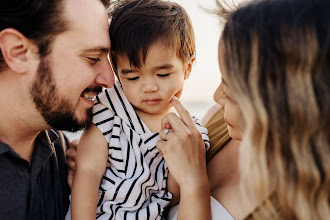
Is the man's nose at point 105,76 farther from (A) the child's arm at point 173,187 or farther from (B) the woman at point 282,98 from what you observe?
(B) the woman at point 282,98

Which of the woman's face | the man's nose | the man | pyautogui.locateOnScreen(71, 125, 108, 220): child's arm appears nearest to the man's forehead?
the man

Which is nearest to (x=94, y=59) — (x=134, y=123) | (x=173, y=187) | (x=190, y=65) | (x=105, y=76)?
(x=105, y=76)

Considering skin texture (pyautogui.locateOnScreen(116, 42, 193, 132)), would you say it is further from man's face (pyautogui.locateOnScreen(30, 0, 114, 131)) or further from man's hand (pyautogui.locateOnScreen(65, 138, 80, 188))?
man's hand (pyautogui.locateOnScreen(65, 138, 80, 188))

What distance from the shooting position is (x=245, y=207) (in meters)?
1.67

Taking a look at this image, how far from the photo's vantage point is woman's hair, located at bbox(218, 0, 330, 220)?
1.21 m

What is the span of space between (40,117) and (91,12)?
698 millimetres

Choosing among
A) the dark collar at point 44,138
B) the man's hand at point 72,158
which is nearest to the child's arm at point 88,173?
the man's hand at point 72,158

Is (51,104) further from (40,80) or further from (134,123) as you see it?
(134,123)

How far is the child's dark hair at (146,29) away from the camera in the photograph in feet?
6.08

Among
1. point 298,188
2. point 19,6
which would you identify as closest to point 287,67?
point 298,188

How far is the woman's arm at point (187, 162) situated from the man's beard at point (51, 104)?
0.51 metres

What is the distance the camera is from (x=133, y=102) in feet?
6.48

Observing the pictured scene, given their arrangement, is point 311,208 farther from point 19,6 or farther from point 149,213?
point 19,6

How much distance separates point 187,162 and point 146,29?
0.79 metres
